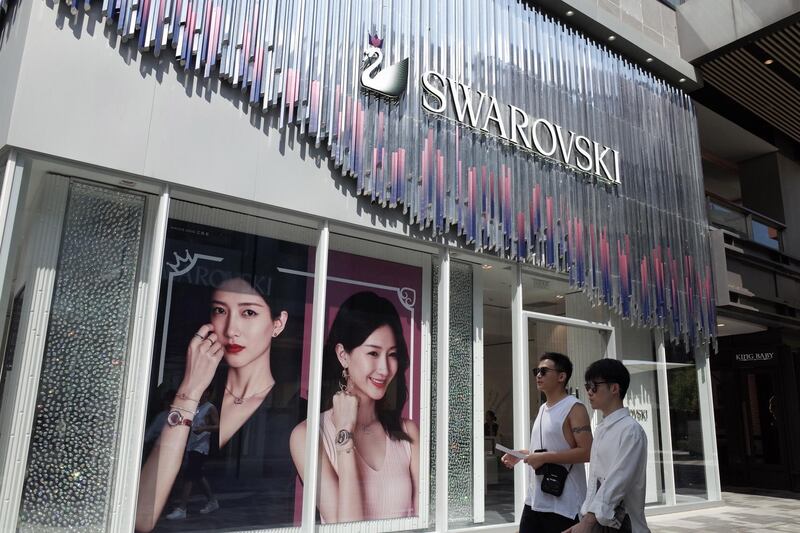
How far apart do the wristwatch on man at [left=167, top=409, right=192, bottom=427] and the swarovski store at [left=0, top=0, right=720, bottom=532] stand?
18mm

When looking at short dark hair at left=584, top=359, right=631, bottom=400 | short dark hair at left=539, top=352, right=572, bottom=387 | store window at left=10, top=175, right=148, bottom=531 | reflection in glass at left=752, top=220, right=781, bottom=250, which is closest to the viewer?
short dark hair at left=584, top=359, right=631, bottom=400

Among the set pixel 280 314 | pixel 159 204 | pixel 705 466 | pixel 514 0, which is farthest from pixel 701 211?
pixel 159 204

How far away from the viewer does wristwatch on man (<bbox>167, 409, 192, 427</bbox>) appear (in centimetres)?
564

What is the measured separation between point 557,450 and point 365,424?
3505mm

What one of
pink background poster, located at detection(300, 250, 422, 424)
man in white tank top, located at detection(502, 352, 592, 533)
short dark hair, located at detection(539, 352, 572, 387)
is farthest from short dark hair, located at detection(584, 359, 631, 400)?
pink background poster, located at detection(300, 250, 422, 424)

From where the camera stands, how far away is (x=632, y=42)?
1048 cm

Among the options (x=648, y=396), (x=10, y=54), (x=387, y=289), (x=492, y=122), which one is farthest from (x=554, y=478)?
(x=648, y=396)

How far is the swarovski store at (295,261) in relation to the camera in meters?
5.21

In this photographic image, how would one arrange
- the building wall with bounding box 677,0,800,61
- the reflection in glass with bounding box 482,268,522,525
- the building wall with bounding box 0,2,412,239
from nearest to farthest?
the building wall with bounding box 0,2,412,239 < the reflection in glass with bounding box 482,268,522,525 < the building wall with bounding box 677,0,800,61

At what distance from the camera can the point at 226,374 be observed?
238 inches

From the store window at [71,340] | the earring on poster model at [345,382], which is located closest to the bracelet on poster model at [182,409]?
the store window at [71,340]

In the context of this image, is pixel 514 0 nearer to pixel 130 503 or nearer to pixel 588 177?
pixel 588 177

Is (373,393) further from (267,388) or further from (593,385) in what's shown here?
(593,385)

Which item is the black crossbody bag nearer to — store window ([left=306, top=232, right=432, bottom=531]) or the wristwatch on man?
store window ([left=306, top=232, right=432, bottom=531])
